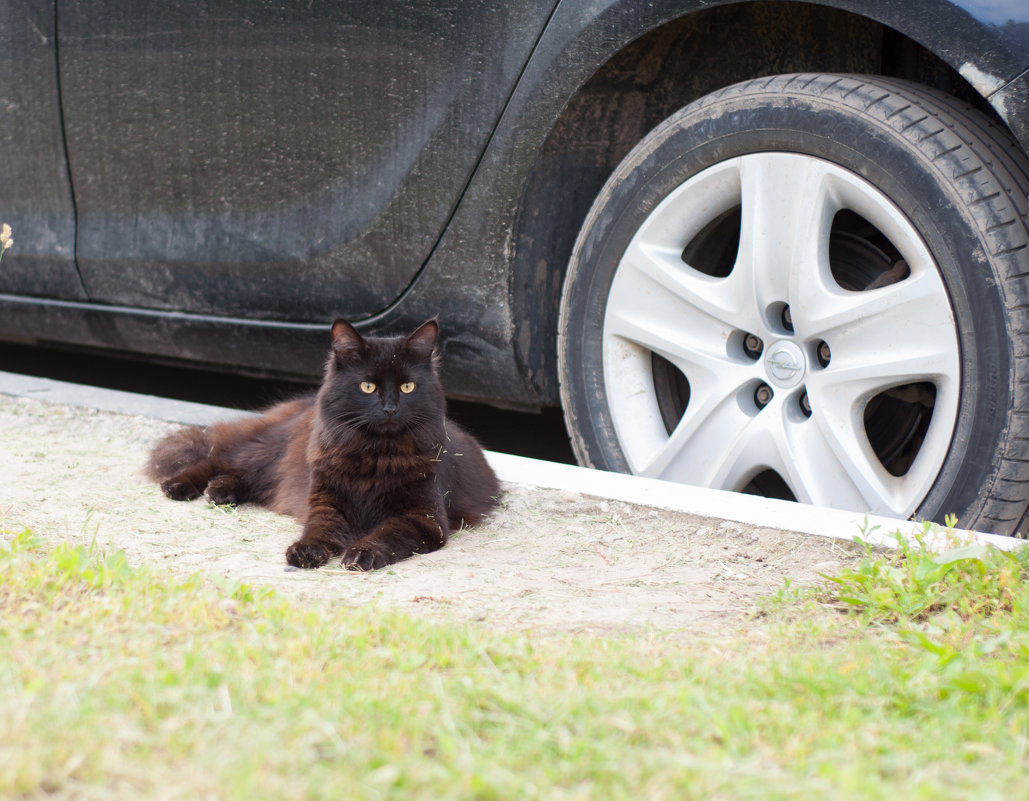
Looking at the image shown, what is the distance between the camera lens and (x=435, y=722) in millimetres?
1373

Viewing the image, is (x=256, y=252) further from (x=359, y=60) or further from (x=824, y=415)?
(x=824, y=415)

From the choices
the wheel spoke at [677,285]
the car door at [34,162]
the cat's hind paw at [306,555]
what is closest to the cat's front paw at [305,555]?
the cat's hind paw at [306,555]

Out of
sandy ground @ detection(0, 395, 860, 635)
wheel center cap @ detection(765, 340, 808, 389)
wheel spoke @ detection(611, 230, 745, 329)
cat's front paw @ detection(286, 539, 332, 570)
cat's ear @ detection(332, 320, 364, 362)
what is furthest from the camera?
cat's ear @ detection(332, 320, 364, 362)

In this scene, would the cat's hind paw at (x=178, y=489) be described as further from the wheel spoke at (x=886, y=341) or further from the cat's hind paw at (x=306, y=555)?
the wheel spoke at (x=886, y=341)

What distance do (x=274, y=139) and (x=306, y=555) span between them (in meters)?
1.48

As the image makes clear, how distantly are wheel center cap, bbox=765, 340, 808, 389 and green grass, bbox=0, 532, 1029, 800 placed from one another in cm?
71

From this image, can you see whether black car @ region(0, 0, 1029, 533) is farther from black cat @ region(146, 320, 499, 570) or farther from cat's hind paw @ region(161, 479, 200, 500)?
cat's hind paw @ region(161, 479, 200, 500)

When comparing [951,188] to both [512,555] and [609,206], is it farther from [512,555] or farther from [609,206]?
[512,555]

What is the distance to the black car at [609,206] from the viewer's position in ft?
7.55

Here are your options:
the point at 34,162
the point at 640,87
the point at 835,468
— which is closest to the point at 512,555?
the point at 835,468

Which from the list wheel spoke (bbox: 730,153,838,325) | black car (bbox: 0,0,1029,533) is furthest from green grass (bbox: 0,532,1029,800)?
wheel spoke (bbox: 730,153,838,325)

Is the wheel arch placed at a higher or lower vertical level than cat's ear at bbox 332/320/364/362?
higher

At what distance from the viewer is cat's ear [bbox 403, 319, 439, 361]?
2.89m

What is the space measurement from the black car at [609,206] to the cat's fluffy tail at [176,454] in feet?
1.31
